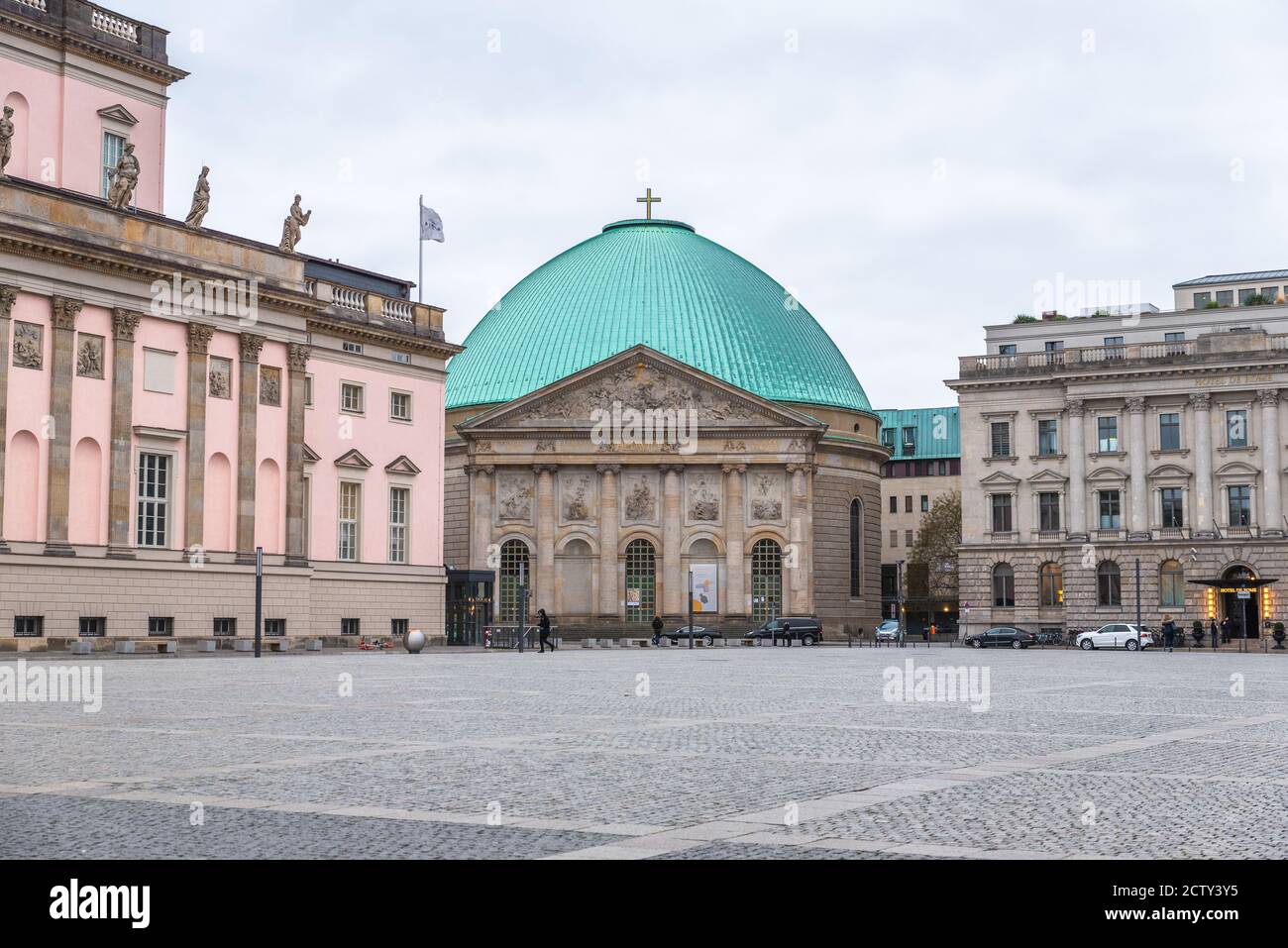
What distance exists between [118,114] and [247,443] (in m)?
13.1

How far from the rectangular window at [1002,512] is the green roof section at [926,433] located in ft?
164

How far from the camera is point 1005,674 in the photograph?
36.5 m

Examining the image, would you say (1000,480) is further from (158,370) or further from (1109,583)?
(158,370)

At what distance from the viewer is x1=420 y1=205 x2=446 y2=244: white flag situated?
6725 centimetres

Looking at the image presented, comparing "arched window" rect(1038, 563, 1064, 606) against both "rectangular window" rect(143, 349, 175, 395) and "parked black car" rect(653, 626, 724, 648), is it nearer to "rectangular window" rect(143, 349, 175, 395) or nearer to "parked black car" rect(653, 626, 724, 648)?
"parked black car" rect(653, 626, 724, 648)

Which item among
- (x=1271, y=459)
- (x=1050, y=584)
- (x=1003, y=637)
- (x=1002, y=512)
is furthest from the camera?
(x=1002, y=512)

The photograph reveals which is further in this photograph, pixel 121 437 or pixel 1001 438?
pixel 1001 438

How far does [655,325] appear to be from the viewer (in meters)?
104

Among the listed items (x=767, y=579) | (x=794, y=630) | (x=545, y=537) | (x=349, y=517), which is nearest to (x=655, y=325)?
(x=545, y=537)

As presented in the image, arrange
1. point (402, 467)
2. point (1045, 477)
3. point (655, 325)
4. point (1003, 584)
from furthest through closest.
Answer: point (655, 325)
point (1003, 584)
point (1045, 477)
point (402, 467)

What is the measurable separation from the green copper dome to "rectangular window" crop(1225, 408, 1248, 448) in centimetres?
2824

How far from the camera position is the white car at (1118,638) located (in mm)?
75375
